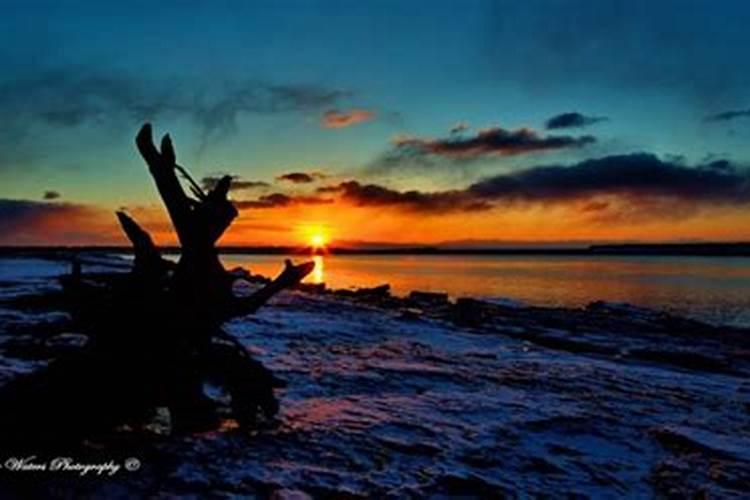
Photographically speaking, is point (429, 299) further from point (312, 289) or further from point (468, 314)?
point (468, 314)

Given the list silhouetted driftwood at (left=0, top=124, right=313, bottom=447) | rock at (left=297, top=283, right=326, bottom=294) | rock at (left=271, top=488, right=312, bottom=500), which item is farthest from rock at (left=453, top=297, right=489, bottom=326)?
rock at (left=271, top=488, right=312, bottom=500)

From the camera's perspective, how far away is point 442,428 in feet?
24.9

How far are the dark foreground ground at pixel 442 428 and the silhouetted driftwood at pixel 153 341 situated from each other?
0.33m

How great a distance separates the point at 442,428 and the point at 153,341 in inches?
131

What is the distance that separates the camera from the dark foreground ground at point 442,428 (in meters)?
5.68

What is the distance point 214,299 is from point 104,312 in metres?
1.01

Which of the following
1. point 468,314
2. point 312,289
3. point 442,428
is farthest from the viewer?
point 312,289

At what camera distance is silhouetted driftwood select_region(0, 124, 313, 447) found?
5.83 metres

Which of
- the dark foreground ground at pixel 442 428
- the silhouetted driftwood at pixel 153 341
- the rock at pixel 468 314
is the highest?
the silhouetted driftwood at pixel 153 341

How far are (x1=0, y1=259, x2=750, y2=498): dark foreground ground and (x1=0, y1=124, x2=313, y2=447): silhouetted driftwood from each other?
332 mm

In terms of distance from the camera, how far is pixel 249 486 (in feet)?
17.9

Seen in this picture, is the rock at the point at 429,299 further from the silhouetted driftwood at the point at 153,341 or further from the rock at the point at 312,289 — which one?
the silhouetted driftwood at the point at 153,341

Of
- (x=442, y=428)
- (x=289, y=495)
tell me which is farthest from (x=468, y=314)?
(x=289, y=495)

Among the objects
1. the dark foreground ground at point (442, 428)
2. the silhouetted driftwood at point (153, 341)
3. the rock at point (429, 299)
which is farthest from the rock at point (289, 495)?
the rock at point (429, 299)
